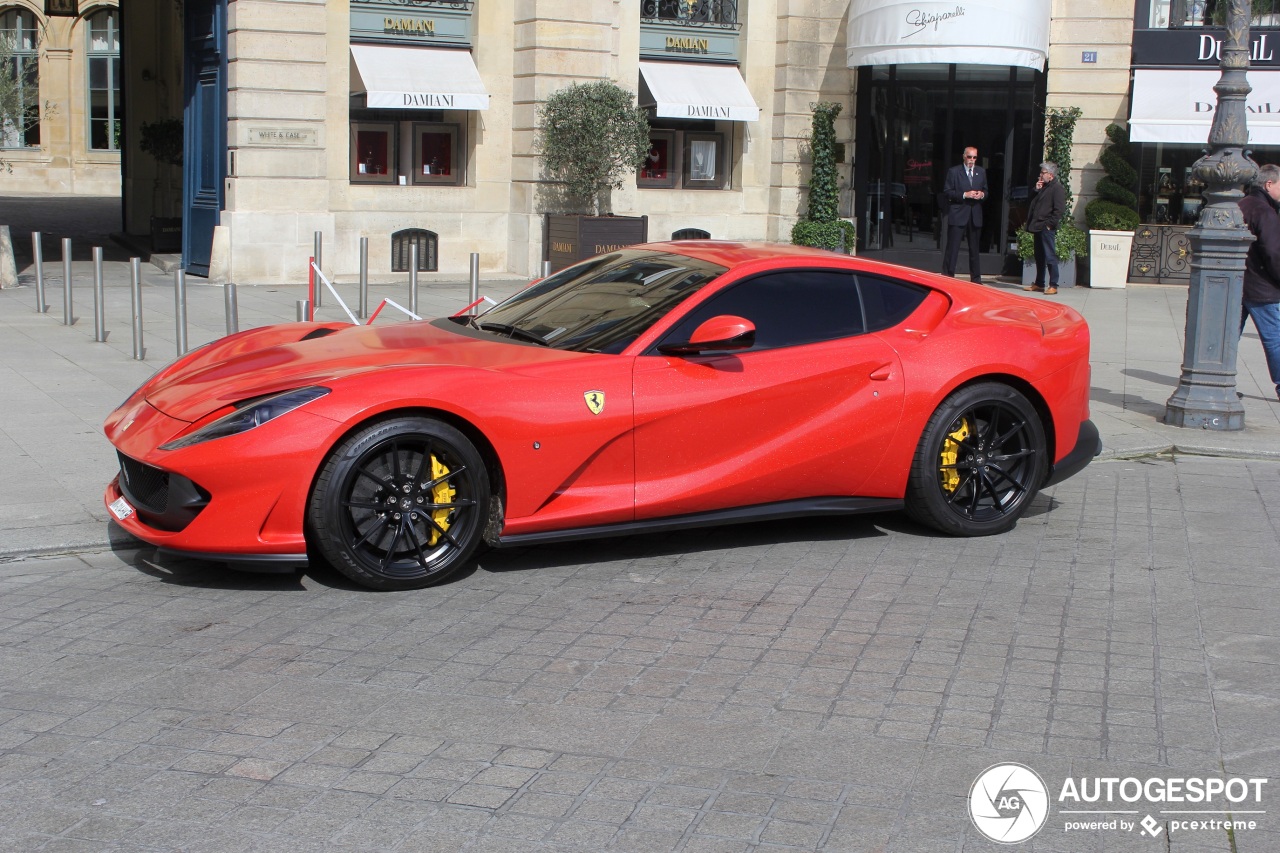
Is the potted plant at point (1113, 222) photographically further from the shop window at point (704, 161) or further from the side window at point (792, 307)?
the side window at point (792, 307)

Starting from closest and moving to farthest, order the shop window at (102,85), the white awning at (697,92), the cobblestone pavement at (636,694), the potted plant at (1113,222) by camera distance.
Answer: the cobblestone pavement at (636,694), the potted plant at (1113,222), the white awning at (697,92), the shop window at (102,85)

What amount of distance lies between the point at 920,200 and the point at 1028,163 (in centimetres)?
179

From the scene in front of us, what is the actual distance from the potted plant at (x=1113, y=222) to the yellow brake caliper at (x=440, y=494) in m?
17.3

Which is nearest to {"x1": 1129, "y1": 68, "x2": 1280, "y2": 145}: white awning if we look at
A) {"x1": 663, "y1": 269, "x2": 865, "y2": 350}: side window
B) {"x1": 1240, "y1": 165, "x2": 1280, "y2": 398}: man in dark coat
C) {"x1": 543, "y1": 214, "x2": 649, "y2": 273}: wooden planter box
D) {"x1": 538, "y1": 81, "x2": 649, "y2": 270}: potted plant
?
{"x1": 538, "y1": 81, "x2": 649, "y2": 270}: potted plant

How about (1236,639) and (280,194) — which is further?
(280,194)

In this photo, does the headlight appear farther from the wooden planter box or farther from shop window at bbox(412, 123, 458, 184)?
shop window at bbox(412, 123, 458, 184)

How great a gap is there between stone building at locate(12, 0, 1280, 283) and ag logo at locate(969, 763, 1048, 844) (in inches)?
625

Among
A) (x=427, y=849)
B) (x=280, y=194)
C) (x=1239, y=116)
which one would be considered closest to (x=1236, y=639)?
(x=427, y=849)

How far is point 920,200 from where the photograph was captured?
76.6 ft

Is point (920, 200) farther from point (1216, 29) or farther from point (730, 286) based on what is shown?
point (730, 286)

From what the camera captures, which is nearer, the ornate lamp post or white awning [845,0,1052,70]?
the ornate lamp post

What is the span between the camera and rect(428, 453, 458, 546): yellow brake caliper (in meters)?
5.98

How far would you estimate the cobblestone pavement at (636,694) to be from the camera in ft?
12.8

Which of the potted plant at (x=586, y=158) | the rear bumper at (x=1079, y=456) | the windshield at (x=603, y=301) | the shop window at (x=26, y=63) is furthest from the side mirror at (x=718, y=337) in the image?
the shop window at (x=26, y=63)
